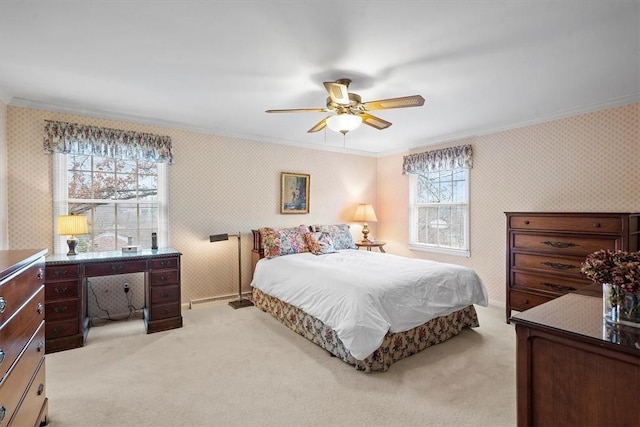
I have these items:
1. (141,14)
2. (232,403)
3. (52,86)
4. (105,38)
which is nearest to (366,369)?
(232,403)

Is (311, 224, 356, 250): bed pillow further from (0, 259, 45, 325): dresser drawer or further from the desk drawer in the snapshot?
(0, 259, 45, 325): dresser drawer

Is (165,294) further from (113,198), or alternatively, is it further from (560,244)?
(560,244)

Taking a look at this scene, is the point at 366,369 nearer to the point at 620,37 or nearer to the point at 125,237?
the point at 620,37

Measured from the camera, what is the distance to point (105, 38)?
6.89 ft

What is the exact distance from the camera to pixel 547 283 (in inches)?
131

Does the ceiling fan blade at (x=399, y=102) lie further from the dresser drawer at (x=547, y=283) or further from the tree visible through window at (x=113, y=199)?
the tree visible through window at (x=113, y=199)

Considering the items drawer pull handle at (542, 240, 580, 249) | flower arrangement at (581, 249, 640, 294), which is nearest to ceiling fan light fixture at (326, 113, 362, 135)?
flower arrangement at (581, 249, 640, 294)

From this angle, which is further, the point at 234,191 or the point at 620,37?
the point at 234,191

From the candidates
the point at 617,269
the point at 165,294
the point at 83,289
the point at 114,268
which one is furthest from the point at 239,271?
the point at 617,269

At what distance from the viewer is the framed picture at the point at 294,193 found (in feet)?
16.5

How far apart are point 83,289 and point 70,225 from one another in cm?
67

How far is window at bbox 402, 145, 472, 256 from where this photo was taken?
15.3 feet

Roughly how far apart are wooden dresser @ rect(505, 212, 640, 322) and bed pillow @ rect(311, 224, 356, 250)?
2164 millimetres

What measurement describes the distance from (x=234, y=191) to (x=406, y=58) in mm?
3021
